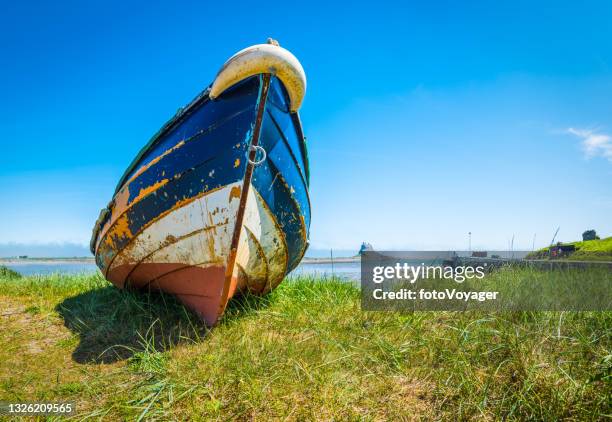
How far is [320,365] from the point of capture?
282 cm

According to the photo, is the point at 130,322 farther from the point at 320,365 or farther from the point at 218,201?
the point at 320,365

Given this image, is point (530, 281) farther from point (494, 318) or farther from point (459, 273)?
point (494, 318)

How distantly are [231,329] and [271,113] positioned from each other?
7.52ft

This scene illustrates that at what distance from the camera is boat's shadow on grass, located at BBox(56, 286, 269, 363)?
11.8 ft

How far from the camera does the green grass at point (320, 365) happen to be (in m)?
2.36

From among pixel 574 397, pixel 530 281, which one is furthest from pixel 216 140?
pixel 530 281

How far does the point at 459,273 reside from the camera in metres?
6.07

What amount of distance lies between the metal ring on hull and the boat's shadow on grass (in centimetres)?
248

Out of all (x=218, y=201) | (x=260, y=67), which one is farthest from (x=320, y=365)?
(x=260, y=67)

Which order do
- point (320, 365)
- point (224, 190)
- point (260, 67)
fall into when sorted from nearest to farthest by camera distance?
point (320, 365), point (260, 67), point (224, 190)

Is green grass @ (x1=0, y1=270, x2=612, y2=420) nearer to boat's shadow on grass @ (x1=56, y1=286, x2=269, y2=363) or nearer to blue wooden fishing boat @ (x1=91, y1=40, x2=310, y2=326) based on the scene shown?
boat's shadow on grass @ (x1=56, y1=286, x2=269, y2=363)

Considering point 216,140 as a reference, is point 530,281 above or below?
below

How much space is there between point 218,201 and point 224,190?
0.13 m

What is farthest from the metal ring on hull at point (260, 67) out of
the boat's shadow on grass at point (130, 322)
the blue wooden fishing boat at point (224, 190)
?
the boat's shadow on grass at point (130, 322)
